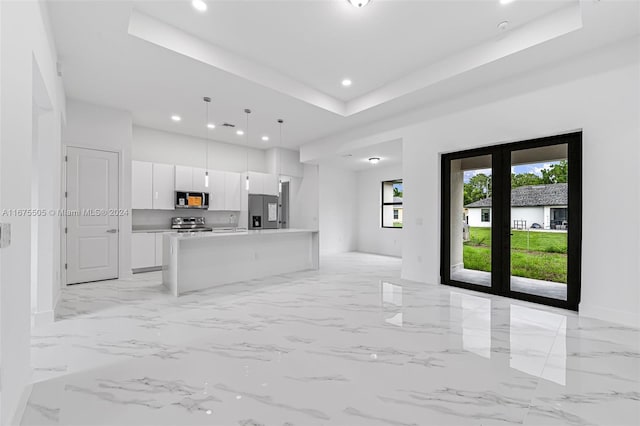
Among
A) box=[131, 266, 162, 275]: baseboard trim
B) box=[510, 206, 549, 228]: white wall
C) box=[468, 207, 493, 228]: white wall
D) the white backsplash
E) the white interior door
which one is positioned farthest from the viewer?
the white backsplash

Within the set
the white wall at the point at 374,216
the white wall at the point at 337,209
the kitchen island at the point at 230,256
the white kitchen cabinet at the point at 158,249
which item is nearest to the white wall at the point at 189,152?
the white kitchen cabinet at the point at 158,249

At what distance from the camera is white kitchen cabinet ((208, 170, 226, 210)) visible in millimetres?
6910

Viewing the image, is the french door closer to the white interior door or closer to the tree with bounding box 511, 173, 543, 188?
the tree with bounding box 511, 173, 543, 188

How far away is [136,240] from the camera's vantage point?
18.4 ft

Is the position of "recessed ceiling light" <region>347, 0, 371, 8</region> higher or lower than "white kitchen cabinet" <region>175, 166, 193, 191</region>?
A: higher

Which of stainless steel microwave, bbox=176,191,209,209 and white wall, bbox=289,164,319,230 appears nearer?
stainless steel microwave, bbox=176,191,209,209

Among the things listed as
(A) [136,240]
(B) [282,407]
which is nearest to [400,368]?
(B) [282,407]

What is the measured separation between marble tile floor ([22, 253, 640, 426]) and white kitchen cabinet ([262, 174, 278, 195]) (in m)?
4.27

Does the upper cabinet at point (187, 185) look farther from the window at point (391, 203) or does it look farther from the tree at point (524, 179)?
the tree at point (524, 179)

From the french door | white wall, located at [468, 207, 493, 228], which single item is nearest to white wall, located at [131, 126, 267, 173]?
the french door

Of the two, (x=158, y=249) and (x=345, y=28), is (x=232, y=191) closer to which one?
(x=158, y=249)

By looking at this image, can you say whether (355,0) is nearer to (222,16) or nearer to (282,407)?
(222,16)

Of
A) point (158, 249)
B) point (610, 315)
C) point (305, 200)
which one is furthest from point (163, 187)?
point (610, 315)

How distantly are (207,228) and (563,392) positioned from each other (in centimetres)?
649
